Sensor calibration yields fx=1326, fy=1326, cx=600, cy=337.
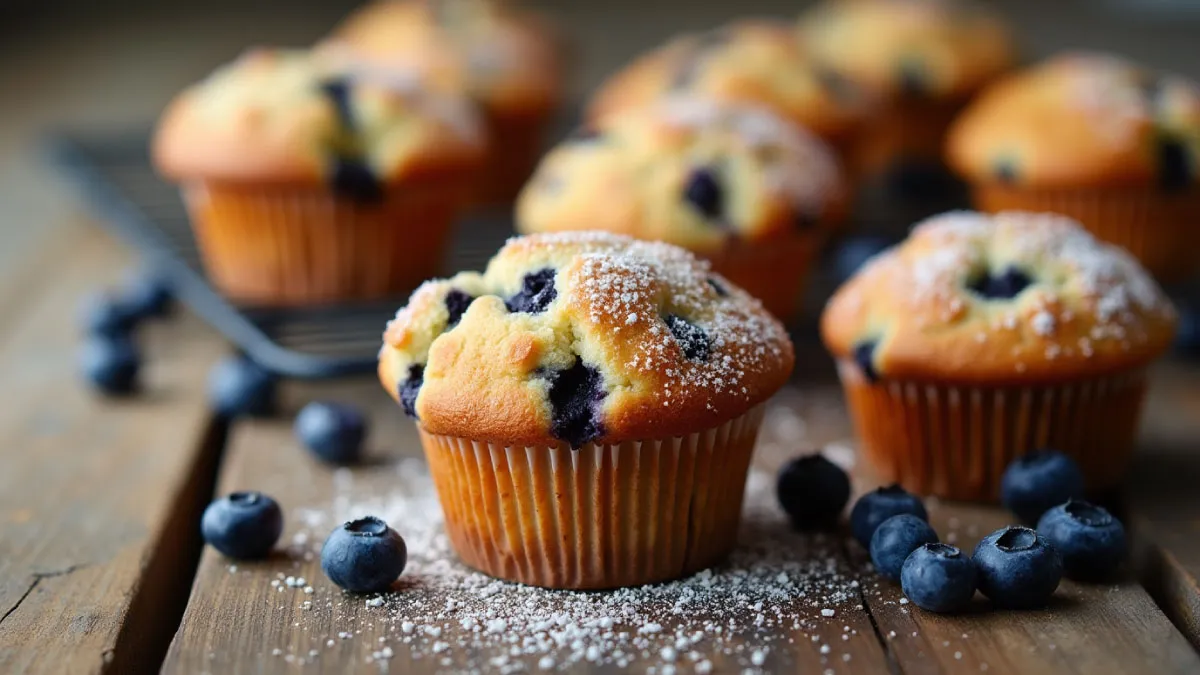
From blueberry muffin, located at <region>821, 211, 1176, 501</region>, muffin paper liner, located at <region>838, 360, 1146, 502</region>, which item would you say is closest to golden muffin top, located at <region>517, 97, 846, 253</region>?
blueberry muffin, located at <region>821, 211, 1176, 501</region>

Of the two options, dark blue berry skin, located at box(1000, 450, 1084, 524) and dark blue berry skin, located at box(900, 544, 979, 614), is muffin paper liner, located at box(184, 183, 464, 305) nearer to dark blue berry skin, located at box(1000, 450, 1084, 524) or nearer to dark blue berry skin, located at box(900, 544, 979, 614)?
dark blue berry skin, located at box(1000, 450, 1084, 524)

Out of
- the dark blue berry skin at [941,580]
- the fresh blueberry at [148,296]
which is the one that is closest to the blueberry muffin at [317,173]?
the fresh blueberry at [148,296]

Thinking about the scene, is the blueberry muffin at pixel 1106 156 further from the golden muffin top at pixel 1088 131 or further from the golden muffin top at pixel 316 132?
the golden muffin top at pixel 316 132

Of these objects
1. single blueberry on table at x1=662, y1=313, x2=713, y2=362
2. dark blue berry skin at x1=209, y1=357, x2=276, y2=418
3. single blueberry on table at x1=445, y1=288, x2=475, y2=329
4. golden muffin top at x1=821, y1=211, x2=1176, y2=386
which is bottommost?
dark blue berry skin at x1=209, y1=357, x2=276, y2=418

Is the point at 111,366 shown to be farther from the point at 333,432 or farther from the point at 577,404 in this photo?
the point at 577,404

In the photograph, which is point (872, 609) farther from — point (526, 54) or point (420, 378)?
point (526, 54)

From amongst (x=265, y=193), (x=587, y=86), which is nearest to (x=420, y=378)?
(x=265, y=193)
